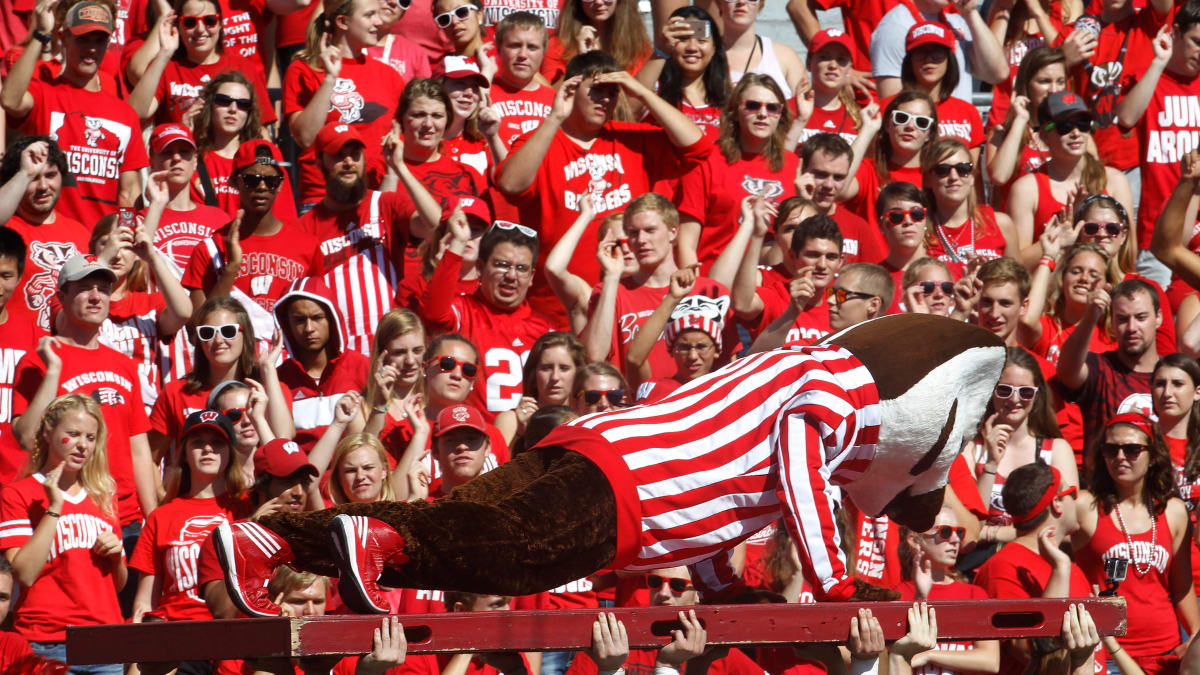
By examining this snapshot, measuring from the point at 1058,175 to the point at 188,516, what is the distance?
5340 millimetres

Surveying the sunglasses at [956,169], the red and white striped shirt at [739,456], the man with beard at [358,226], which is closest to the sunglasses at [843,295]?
the sunglasses at [956,169]

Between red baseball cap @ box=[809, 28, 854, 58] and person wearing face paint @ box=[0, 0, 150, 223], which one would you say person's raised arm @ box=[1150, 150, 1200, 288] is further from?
person wearing face paint @ box=[0, 0, 150, 223]

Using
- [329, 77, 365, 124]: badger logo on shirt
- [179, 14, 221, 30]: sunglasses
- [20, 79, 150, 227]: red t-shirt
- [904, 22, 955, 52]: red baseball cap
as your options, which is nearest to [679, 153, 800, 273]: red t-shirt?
[904, 22, 955, 52]: red baseball cap

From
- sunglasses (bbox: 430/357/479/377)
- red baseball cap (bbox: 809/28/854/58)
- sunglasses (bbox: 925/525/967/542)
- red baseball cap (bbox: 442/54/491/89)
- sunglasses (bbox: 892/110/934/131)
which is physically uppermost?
red baseball cap (bbox: 809/28/854/58)

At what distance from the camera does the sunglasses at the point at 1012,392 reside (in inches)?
311

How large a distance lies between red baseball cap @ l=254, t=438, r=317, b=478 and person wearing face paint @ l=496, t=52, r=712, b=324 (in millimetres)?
1998

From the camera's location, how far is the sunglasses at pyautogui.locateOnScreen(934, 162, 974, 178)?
9109 mm

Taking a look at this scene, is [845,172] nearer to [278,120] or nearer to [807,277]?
[807,277]

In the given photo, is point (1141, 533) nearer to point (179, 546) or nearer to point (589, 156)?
point (589, 156)

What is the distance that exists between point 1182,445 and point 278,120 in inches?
201

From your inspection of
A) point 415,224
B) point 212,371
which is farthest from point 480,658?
point 415,224

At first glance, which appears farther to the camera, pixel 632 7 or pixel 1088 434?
pixel 632 7

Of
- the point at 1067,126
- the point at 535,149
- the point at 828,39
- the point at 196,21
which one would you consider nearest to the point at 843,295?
the point at 535,149

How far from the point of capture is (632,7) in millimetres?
9797
